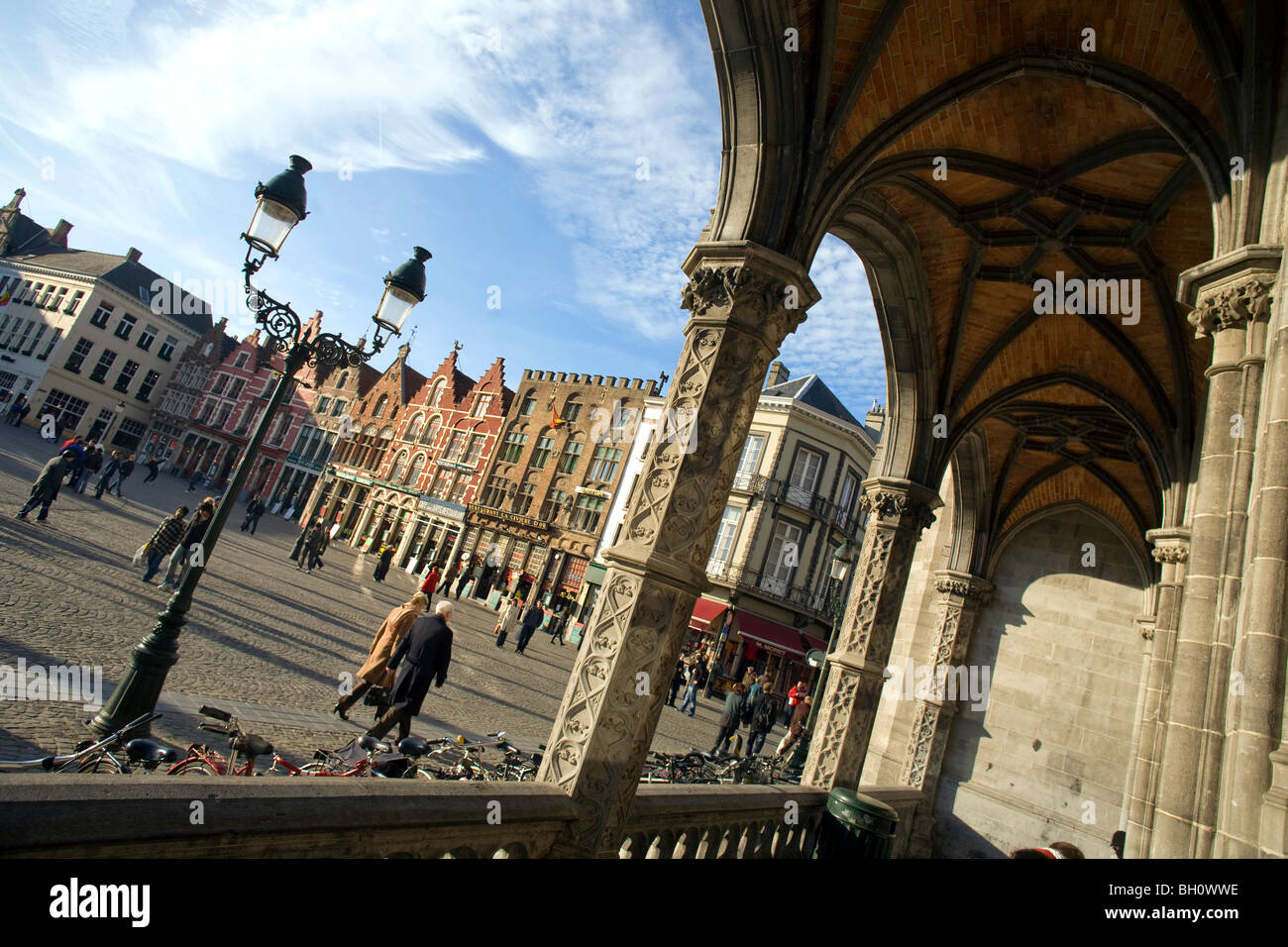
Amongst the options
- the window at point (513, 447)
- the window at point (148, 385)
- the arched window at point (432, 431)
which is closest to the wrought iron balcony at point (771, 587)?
the window at point (513, 447)

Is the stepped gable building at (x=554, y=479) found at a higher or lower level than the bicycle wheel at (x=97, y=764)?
higher

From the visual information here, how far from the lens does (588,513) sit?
34.8 meters

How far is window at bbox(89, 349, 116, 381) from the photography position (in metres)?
47.4

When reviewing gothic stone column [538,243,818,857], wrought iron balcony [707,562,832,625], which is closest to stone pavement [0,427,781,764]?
gothic stone column [538,243,818,857]

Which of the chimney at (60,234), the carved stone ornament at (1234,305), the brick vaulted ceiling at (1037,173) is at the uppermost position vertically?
the chimney at (60,234)

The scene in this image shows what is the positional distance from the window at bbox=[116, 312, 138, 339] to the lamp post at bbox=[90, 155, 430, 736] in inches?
2060

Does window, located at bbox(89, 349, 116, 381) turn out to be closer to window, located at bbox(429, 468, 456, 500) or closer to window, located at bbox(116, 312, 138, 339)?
window, located at bbox(116, 312, 138, 339)

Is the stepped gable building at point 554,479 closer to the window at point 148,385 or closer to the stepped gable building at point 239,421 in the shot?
the stepped gable building at point 239,421

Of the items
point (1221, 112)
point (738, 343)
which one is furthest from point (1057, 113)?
point (738, 343)

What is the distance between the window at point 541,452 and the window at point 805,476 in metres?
13.9

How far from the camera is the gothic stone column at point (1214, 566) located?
Result: 151 inches

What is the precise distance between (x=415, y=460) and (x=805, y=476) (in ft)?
83.1
